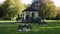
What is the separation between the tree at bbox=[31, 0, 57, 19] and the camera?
27.7 ft

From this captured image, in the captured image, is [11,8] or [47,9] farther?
[47,9]

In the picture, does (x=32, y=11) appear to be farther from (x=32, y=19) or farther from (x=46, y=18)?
(x=46, y=18)

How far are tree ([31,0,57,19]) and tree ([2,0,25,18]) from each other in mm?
1120

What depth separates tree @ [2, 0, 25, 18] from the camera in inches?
317

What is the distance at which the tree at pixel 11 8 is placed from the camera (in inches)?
317

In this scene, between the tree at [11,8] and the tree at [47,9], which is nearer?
the tree at [11,8]

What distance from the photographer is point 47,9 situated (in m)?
8.74

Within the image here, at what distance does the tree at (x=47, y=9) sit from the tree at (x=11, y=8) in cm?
112

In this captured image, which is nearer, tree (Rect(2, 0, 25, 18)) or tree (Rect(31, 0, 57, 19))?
tree (Rect(2, 0, 25, 18))

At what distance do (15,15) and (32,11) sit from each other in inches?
82.2

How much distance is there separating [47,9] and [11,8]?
1776 millimetres

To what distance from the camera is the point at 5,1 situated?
329 inches

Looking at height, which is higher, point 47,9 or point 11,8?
point 11,8

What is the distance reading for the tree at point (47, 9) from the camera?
8.43 metres
